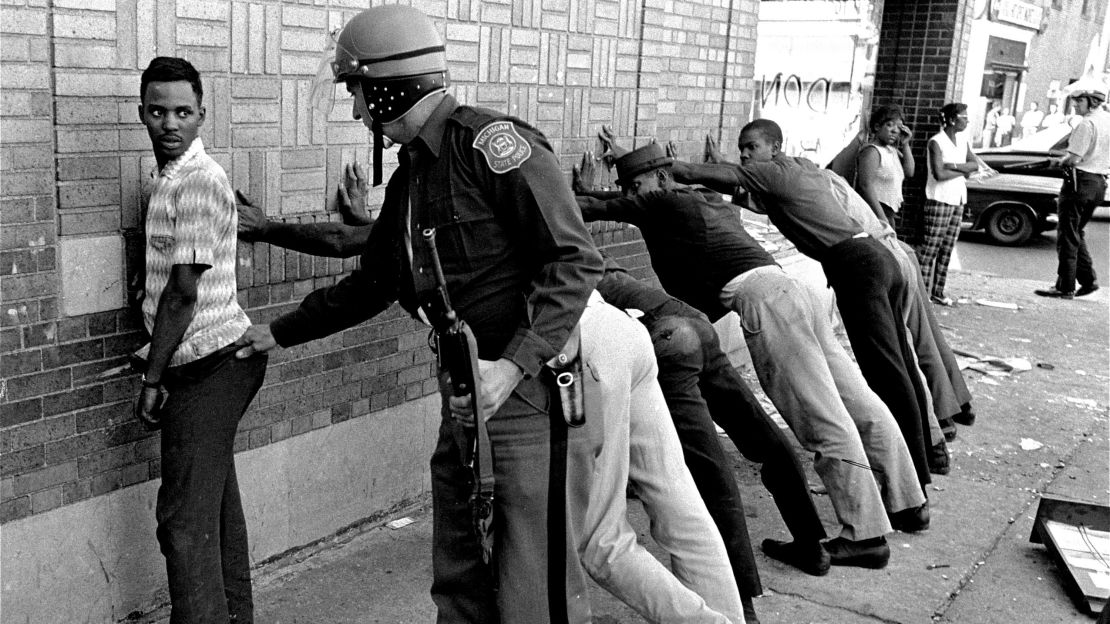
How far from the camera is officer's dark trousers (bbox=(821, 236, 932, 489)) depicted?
18.5 ft

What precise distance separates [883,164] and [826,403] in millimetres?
4496

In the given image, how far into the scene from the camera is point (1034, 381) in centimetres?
821

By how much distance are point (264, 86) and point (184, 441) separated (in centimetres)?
145

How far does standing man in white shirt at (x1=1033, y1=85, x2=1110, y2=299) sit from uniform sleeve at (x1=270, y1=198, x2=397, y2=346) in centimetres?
974

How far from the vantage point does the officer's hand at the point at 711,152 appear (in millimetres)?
7082

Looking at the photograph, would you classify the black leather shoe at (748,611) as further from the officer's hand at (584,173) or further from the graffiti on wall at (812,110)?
the graffiti on wall at (812,110)

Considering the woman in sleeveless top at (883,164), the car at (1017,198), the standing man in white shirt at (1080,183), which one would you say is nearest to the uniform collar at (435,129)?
the woman in sleeveless top at (883,164)

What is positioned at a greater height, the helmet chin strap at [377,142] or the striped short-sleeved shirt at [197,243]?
the helmet chin strap at [377,142]

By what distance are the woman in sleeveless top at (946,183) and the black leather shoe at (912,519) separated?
5529 mm

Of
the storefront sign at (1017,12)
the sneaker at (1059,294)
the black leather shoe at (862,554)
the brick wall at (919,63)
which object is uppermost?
the storefront sign at (1017,12)

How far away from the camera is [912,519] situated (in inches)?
206

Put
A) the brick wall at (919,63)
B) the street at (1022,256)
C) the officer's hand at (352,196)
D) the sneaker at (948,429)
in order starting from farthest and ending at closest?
the street at (1022,256)
the brick wall at (919,63)
the sneaker at (948,429)
the officer's hand at (352,196)

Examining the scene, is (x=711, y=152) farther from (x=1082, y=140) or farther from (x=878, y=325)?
(x=1082, y=140)

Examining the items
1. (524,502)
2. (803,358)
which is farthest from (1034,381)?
(524,502)
